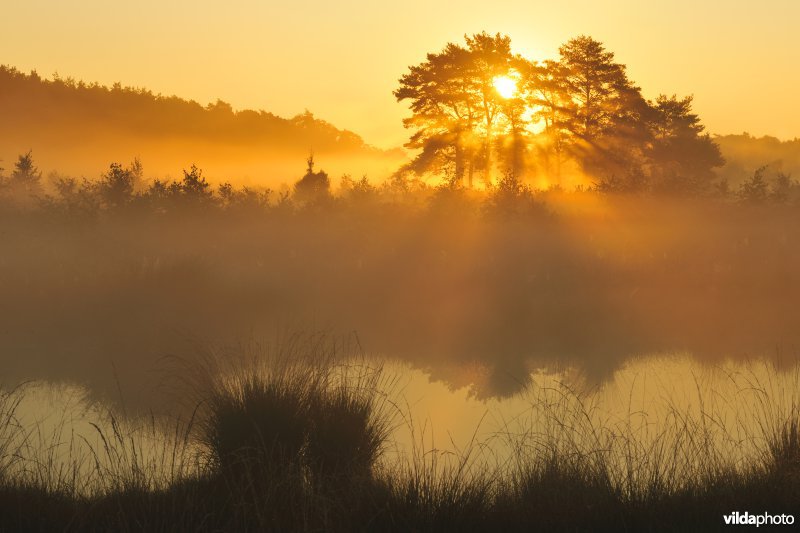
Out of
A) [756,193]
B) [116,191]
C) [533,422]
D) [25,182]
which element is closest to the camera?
[533,422]

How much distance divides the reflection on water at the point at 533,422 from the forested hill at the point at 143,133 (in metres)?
46.3

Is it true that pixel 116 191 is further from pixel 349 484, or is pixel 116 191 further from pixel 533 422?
pixel 349 484

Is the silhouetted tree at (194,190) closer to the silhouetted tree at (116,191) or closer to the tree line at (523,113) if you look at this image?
the silhouetted tree at (116,191)

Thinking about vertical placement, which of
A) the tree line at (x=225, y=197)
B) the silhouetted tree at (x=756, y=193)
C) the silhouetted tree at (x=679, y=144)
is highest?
the silhouetted tree at (x=679, y=144)

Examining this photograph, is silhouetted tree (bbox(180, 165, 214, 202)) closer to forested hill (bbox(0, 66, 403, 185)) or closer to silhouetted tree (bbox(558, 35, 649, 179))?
silhouetted tree (bbox(558, 35, 649, 179))

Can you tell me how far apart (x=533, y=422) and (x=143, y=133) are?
7087cm

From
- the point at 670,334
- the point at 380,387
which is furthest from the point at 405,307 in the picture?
the point at 380,387

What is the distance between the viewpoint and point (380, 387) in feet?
31.5

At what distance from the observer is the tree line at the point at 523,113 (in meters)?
39.6

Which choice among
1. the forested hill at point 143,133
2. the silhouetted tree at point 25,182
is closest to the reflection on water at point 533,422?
the silhouetted tree at point 25,182

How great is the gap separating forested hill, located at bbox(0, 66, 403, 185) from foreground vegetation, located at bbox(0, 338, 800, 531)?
161ft

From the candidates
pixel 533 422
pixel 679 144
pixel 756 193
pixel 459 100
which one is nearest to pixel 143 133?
pixel 459 100

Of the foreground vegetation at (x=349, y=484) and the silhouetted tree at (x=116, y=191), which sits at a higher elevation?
the silhouetted tree at (x=116, y=191)

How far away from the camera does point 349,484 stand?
579 cm
